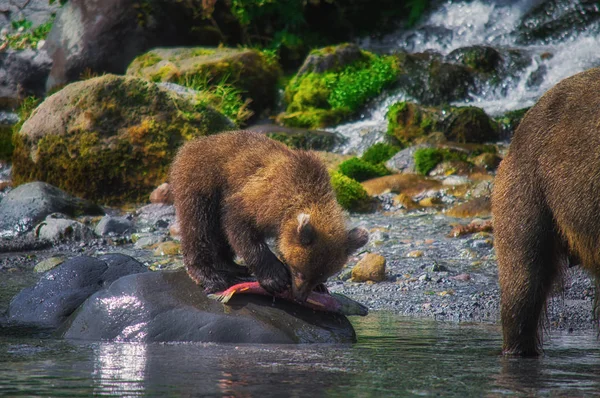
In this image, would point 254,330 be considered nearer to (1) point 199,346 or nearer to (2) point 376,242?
(1) point 199,346

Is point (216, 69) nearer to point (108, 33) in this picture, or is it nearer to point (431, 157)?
point (108, 33)

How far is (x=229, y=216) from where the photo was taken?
25.7 feet

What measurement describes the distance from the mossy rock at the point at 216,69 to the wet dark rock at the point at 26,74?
393 cm

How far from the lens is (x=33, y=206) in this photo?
51.8ft

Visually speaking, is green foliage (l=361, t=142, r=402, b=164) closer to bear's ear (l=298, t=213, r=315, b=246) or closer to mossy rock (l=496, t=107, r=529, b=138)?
mossy rock (l=496, t=107, r=529, b=138)

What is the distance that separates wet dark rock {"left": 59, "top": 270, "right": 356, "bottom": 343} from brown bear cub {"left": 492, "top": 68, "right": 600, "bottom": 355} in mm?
1660

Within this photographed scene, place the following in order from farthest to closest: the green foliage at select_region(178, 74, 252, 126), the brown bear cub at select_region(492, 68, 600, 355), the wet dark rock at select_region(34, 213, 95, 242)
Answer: the green foliage at select_region(178, 74, 252, 126), the wet dark rock at select_region(34, 213, 95, 242), the brown bear cub at select_region(492, 68, 600, 355)

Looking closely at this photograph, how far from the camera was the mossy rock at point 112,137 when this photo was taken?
59.5 ft

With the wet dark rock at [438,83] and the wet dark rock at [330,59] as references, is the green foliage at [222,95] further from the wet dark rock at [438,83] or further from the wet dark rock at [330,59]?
the wet dark rock at [438,83]

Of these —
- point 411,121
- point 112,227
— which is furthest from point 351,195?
point 411,121

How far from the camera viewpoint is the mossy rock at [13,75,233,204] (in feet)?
59.5

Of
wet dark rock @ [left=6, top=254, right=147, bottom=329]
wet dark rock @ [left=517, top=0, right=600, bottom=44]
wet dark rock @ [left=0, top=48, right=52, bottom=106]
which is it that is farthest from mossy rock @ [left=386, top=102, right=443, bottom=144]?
wet dark rock @ [left=6, top=254, right=147, bottom=329]

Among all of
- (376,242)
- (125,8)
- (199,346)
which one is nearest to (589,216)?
(199,346)

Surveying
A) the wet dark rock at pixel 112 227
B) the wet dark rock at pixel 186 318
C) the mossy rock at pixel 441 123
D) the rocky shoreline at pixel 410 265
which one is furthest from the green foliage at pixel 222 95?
the wet dark rock at pixel 186 318
